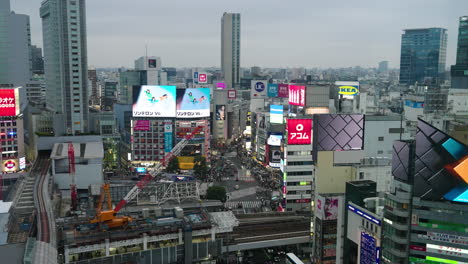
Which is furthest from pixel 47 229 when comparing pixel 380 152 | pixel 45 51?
pixel 45 51

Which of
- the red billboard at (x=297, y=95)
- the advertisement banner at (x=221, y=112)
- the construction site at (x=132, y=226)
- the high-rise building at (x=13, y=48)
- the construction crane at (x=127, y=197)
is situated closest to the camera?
the construction site at (x=132, y=226)

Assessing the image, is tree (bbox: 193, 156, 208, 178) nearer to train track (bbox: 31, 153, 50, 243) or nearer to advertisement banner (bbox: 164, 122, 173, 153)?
advertisement banner (bbox: 164, 122, 173, 153)

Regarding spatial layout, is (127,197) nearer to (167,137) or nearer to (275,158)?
(167,137)

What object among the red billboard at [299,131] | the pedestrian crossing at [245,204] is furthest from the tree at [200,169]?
the red billboard at [299,131]

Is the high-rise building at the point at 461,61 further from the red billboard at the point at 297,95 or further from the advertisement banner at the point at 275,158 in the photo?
the red billboard at the point at 297,95

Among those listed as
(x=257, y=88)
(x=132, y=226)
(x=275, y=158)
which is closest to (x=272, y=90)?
(x=257, y=88)

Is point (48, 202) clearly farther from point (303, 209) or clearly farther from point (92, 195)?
point (303, 209)
